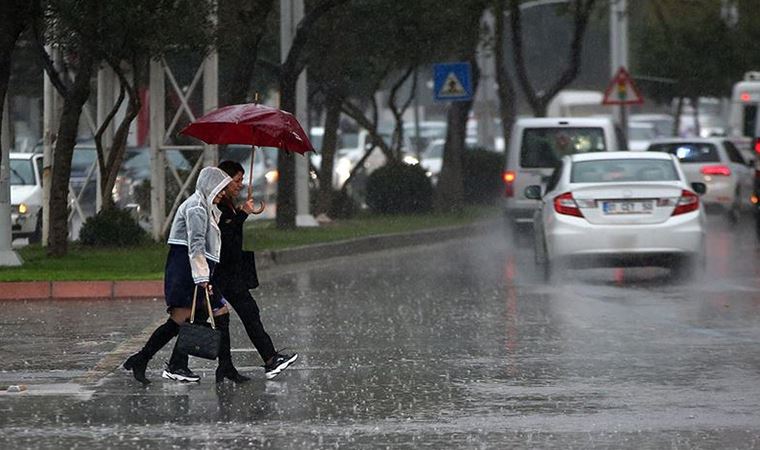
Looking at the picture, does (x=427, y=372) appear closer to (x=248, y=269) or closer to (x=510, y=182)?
(x=248, y=269)

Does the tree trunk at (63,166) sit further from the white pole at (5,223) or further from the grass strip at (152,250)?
the white pole at (5,223)

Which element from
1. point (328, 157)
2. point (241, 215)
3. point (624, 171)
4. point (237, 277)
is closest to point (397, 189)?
point (328, 157)

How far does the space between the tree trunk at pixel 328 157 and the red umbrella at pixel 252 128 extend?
715 inches

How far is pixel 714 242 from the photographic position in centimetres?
2561

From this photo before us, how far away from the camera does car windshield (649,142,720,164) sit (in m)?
30.7

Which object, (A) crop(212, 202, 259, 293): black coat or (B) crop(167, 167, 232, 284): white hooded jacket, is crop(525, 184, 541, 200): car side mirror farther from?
(B) crop(167, 167, 232, 284): white hooded jacket

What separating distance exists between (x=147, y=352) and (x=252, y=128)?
166cm

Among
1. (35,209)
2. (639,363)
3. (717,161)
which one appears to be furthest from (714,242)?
(639,363)

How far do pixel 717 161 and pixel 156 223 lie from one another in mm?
11444

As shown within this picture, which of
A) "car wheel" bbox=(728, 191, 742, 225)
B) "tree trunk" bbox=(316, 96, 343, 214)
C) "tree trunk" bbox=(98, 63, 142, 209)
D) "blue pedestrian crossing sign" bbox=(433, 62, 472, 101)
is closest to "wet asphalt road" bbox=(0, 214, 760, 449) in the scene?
"tree trunk" bbox=(98, 63, 142, 209)

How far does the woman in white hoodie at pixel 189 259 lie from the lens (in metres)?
10.3

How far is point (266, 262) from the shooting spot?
2062cm

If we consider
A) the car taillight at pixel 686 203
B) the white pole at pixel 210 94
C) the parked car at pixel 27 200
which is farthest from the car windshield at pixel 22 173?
the car taillight at pixel 686 203

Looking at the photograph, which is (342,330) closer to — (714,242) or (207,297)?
(207,297)
